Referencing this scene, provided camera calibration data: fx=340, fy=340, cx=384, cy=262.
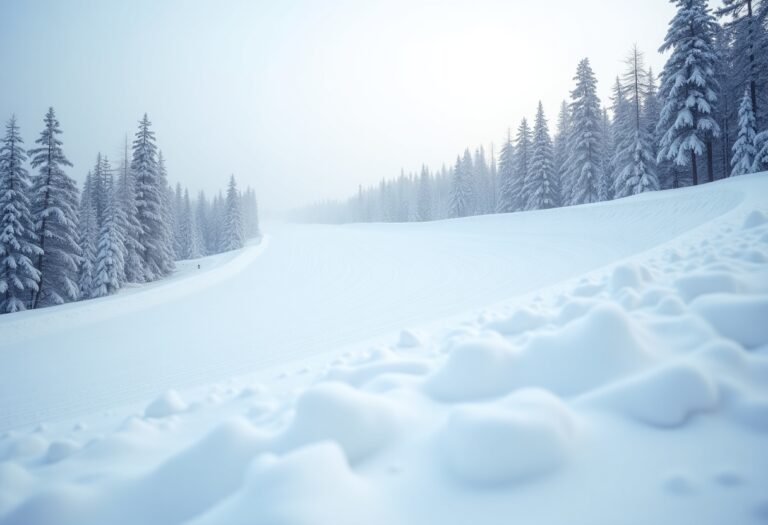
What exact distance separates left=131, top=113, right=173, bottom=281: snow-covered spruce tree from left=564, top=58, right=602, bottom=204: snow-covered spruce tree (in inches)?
1300

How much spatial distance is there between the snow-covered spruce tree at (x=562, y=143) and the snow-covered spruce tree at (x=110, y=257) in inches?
1384

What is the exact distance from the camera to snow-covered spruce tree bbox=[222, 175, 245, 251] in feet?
151

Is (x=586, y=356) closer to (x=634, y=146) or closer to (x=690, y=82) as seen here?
(x=690, y=82)

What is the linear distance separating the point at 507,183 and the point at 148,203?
33.4 m

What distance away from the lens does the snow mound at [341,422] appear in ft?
4.24

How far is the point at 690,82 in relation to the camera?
18.4 m

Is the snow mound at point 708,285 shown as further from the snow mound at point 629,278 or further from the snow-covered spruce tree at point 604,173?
the snow-covered spruce tree at point 604,173

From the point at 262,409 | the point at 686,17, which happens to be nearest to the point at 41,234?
the point at 262,409

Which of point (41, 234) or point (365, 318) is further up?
point (41, 234)

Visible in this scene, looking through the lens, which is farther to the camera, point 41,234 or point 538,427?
point 41,234

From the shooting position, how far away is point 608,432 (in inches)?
44.9

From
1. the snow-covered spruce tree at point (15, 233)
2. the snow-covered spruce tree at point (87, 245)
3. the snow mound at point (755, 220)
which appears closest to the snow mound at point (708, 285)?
the snow mound at point (755, 220)

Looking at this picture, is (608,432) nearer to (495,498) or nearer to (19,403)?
(495,498)

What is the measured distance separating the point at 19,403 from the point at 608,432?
7867 millimetres
